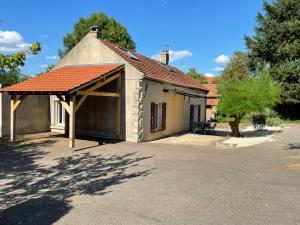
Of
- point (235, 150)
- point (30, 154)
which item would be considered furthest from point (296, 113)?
point (30, 154)

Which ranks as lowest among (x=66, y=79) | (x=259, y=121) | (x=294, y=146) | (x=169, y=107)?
(x=294, y=146)

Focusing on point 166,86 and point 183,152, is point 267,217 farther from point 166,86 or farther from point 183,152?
point 166,86

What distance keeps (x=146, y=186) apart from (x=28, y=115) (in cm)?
1289

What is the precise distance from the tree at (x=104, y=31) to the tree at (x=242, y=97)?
26.1 meters

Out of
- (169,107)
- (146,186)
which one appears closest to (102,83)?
(169,107)

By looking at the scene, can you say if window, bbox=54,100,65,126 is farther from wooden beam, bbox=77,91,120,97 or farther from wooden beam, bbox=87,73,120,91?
wooden beam, bbox=87,73,120,91

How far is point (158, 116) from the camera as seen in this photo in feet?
63.4

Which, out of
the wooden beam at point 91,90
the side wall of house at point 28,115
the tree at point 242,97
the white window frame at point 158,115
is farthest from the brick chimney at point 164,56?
the wooden beam at point 91,90

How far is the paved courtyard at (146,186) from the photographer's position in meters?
6.29

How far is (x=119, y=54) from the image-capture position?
17.7 metres

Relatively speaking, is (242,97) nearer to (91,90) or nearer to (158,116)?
(158,116)

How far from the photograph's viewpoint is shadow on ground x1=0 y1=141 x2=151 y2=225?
259 inches

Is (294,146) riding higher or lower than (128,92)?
lower

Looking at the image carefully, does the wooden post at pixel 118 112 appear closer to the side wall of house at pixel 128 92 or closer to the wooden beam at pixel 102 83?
the side wall of house at pixel 128 92
